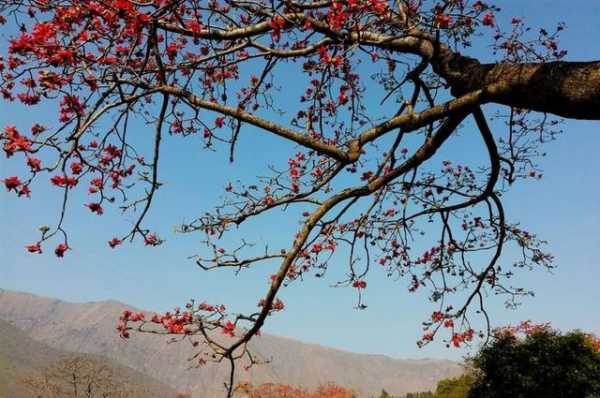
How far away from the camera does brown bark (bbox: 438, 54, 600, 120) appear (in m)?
3.80

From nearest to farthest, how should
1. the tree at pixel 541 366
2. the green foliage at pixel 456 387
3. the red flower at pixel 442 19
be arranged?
the red flower at pixel 442 19 < the tree at pixel 541 366 < the green foliage at pixel 456 387

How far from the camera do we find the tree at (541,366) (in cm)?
1328

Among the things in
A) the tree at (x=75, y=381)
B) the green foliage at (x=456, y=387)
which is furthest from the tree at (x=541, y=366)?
the tree at (x=75, y=381)

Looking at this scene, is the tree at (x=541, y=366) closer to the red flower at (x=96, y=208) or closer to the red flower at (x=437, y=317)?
the red flower at (x=437, y=317)

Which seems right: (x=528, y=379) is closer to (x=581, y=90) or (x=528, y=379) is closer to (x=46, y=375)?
(x=581, y=90)

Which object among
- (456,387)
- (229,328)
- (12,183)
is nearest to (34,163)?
(12,183)

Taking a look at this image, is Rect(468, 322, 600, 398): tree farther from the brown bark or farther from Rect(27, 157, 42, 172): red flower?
Rect(27, 157, 42, 172): red flower

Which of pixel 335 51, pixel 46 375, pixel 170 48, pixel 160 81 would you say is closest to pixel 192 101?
pixel 160 81

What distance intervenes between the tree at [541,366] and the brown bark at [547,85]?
10062mm

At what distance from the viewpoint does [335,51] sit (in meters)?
5.81

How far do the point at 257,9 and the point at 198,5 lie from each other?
2.69ft

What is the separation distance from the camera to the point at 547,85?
157 inches

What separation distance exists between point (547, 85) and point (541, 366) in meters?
12.2

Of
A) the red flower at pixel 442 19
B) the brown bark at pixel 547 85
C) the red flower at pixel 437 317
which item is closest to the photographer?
the brown bark at pixel 547 85
